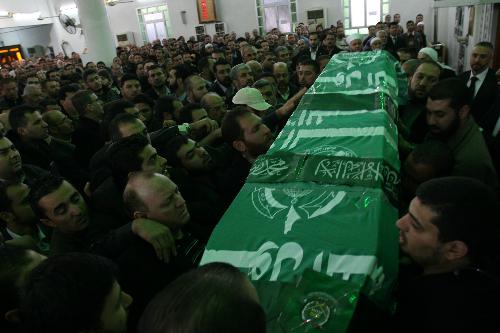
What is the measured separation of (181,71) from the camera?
18.1 ft

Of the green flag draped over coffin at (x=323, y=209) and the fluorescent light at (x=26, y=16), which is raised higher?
the fluorescent light at (x=26, y=16)

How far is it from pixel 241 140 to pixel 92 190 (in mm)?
1101

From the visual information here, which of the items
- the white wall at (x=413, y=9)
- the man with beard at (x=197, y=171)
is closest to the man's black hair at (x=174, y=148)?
the man with beard at (x=197, y=171)

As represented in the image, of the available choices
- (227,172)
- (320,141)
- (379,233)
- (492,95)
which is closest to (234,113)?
(227,172)

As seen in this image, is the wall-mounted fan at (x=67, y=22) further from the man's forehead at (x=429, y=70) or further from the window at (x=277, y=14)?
the man's forehead at (x=429, y=70)

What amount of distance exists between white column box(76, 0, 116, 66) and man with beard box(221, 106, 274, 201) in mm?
8915

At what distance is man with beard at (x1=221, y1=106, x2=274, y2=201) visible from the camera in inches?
105

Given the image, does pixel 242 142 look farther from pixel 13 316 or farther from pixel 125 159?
pixel 13 316

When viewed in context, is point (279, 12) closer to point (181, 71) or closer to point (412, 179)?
point (181, 71)

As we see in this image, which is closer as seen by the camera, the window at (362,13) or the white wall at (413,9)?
the white wall at (413,9)

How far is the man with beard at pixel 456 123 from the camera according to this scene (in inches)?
88.8

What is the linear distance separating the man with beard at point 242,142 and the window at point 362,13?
13.7 m

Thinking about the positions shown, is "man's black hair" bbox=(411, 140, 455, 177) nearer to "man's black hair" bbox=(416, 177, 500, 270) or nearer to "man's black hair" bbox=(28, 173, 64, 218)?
"man's black hair" bbox=(416, 177, 500, 270)

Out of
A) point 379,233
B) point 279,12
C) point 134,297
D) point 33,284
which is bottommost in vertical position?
point 134,297
